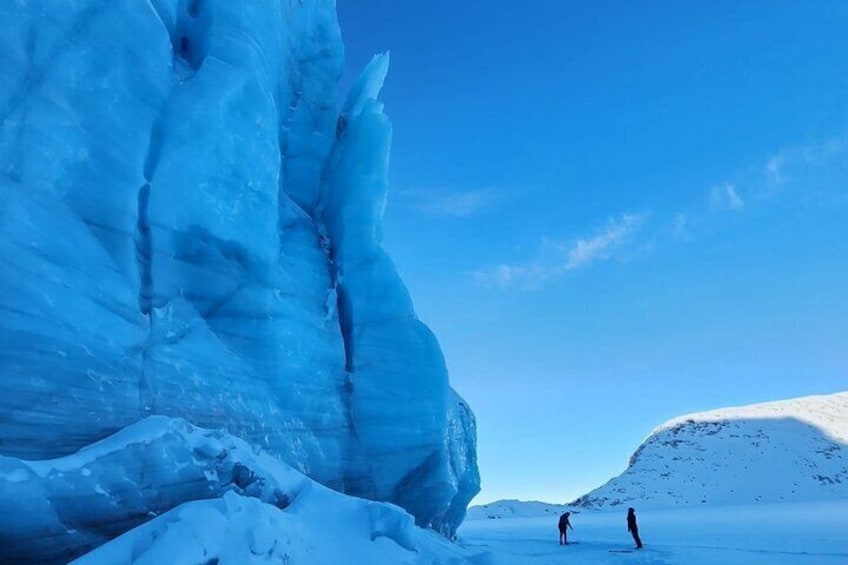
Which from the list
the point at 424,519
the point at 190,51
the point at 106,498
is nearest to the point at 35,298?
the point at 106,498

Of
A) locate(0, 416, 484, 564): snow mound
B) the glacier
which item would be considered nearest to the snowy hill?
the glacier

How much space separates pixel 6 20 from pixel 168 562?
696cm

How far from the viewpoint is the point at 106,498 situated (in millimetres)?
5973

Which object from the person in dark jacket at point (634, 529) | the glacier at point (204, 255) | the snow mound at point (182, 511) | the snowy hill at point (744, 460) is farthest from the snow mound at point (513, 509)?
the snow mound at point (182, 511)

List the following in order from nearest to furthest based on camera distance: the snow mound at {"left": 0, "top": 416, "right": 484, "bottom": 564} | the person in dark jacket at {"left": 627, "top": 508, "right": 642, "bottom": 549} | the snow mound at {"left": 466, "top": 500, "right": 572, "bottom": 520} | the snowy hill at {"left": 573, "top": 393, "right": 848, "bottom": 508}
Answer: the snow mound at {"left": 0, "top": 416, "right": 484, "bottom": 564} → the person in dark jacket at {"left": 627, "top": 508, "right": 642, "bottom": 549} → the snowy hill at {"left": 573, "top": 393, "right": 848, "bottom": 508} → the snow mound at {"left": 466, "top": 500, "right": 572, "bottom": 520}

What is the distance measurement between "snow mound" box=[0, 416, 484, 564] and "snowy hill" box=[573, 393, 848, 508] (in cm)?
6012

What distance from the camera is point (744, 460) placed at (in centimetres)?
6303

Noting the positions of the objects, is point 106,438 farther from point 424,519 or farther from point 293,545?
point 424,519

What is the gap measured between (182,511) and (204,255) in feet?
16.3

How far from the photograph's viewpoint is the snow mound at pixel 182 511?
17.4 ft

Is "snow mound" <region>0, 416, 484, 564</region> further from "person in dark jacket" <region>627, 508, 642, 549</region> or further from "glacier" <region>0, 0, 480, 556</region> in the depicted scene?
"person in dark jacket" <region>627, 508, 642, 549</region>

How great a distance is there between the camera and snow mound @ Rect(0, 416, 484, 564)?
5309 millimetres

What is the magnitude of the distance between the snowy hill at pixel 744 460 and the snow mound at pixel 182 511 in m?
60.1

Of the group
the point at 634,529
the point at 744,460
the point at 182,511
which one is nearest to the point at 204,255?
the point at 182,511
